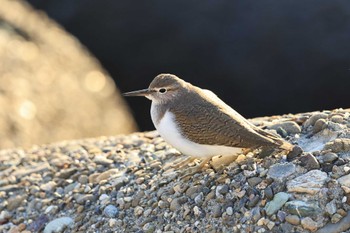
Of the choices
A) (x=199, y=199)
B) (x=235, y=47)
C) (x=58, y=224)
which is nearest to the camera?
(x=199, y=199)

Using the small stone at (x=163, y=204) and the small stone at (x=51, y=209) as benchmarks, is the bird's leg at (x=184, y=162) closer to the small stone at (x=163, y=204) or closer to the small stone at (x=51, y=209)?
the small stone at (x=163, y=204)

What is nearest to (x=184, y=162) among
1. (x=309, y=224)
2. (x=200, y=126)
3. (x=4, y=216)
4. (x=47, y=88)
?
(x=200, y=126)

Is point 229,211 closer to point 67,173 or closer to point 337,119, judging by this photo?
point 337,119

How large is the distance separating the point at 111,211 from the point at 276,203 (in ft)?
5.15

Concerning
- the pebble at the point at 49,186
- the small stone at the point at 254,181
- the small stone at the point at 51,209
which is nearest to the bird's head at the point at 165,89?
the small stone at the point at 254,181

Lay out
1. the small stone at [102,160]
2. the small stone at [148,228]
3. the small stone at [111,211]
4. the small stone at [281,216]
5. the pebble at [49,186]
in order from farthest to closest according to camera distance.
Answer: the small stone at [102,160]
the pebble at [49,186]
the small stone at [111,211]
the small stone at [148,228]
the small stone at [281,216]

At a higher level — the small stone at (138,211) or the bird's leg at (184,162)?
the bird's leg at (184,162)

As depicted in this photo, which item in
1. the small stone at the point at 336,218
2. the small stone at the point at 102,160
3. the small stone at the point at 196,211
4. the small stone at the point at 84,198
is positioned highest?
the small stone at the point at 102,160

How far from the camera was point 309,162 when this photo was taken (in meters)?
4.63

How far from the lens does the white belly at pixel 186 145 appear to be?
4922 millimetres

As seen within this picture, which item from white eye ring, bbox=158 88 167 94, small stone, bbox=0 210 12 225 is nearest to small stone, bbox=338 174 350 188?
white eye ring, bbox=158 88 167 94

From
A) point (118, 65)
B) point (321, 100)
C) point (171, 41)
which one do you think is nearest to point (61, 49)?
point (118, 65)

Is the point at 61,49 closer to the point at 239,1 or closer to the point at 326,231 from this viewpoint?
the point at 239,1

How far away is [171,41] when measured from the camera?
35.4 ft
